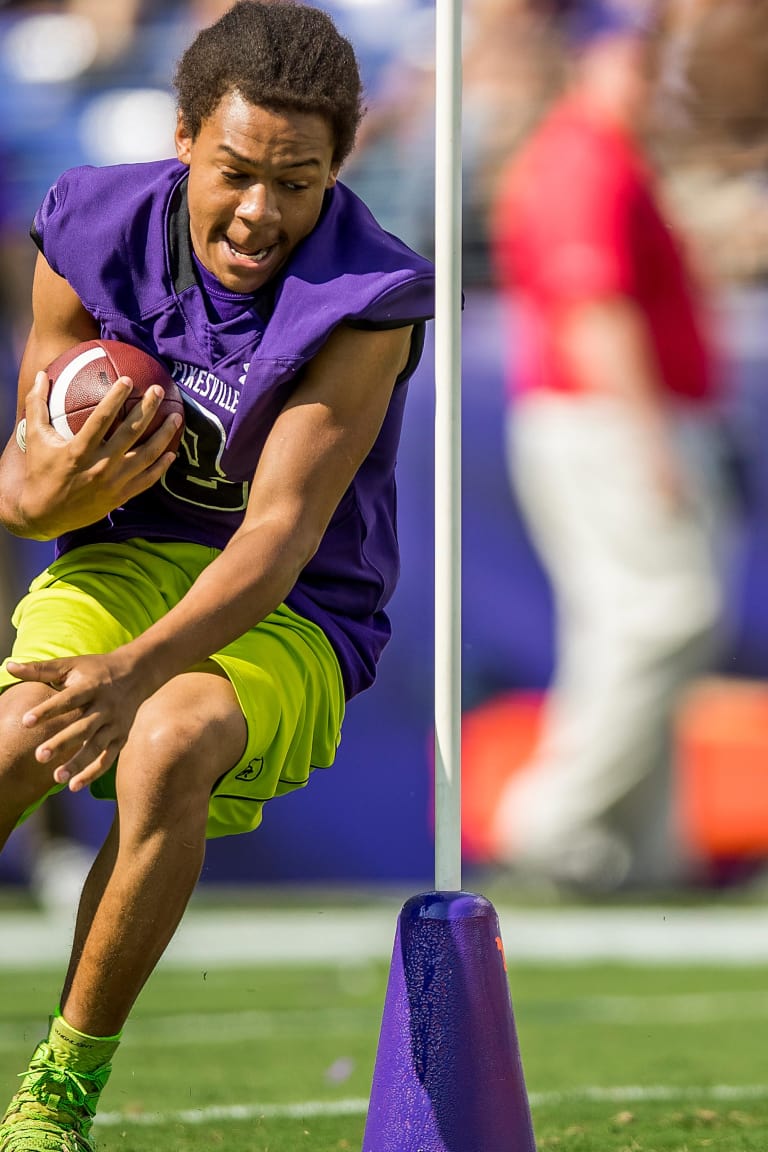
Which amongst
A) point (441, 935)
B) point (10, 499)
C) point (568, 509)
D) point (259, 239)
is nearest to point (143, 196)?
point (259, 239)

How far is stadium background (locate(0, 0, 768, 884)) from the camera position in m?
7.48

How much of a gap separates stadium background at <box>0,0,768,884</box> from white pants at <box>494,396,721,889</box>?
124 millimetres

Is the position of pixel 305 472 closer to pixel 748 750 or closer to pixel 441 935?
pixel 441 935

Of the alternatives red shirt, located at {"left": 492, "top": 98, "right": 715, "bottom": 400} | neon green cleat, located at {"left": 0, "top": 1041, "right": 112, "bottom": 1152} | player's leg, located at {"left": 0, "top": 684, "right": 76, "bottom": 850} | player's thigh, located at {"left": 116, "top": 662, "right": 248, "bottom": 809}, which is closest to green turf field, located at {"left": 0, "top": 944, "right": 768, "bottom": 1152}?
neon green cleat, located at {"left": 0, "top": 1041, "right": 112, "bottom": 1152}

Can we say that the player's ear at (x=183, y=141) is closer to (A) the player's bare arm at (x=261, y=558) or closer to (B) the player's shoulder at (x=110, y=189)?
(B) the player's shoulder at (x=110, y=189)

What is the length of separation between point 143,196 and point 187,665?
0.97 metres

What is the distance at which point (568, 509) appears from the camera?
24.7ft

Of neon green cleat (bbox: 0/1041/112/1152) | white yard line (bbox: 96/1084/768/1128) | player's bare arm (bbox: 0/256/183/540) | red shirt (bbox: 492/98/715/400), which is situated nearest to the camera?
neon green cleat (bbox: 0/1041/112/1152)

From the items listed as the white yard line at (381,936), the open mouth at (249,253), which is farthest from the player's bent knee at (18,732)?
the white yard line at (381,936)

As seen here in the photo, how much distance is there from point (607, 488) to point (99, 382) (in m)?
4.99

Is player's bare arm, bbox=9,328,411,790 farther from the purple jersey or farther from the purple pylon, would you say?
the purple pylon

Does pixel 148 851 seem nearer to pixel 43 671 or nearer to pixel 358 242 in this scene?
pixel 43 671

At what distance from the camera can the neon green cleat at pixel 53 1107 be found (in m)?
2.42

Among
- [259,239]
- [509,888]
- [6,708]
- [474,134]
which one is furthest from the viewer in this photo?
[474,134]
